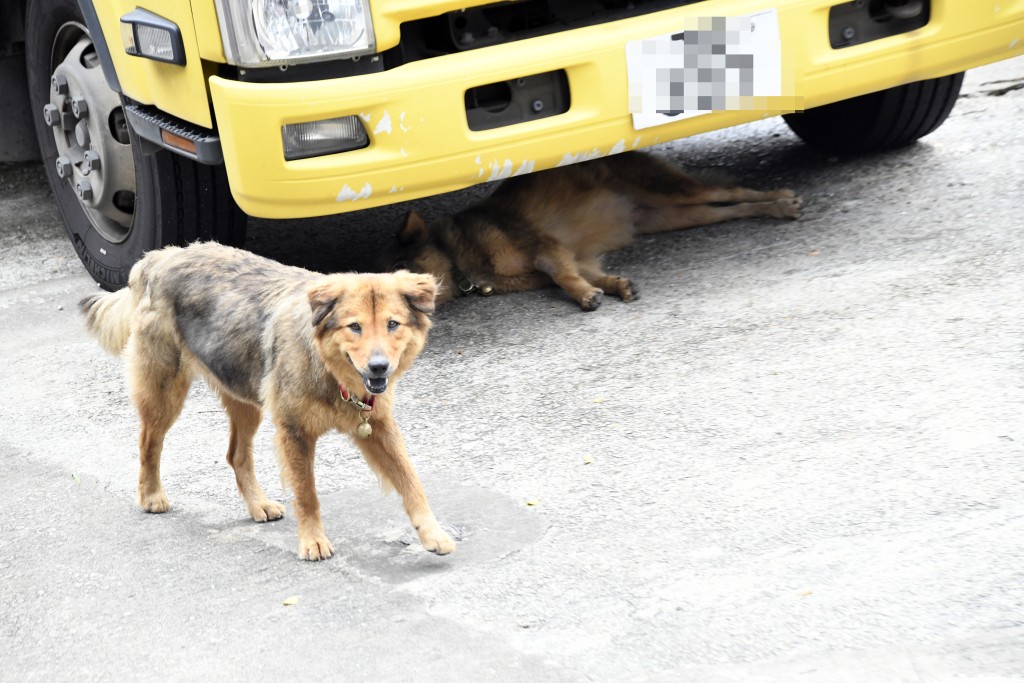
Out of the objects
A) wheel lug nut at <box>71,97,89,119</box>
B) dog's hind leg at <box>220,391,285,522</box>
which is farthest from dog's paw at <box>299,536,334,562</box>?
wheel lug nut at <box>71,97,89,119</box>

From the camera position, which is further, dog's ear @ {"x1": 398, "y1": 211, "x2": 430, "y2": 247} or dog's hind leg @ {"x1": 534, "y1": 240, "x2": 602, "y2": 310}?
dog's ear @ {"x1": 398, "y1": 211, "x2": 430, "y2": 247}

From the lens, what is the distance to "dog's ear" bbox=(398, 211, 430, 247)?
5.75 metres

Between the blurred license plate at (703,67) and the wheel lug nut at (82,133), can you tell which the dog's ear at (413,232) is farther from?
the wheel lug nut at (82,133)

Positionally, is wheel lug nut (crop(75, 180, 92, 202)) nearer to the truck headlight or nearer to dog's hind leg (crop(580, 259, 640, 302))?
the truck headlight

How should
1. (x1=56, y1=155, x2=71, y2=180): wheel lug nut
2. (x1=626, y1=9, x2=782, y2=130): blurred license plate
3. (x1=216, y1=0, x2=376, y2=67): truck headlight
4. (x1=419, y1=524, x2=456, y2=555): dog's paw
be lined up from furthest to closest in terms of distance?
(x1=56, y1=155, x2=71, y2=180): wheel lug nut → (x1=626, y1=9, x2=782, y2=130): blurred license plate → (x1=216, y1=0, x2=376, y2=67): truck headlight → (x1=419, y1=524, x2=456, y2=555): dog's paw

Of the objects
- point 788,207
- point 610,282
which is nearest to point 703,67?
point 610,282

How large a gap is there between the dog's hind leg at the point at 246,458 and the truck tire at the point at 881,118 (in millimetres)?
3420

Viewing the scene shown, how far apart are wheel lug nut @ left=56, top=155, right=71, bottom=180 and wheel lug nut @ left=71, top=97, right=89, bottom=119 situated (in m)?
0.30

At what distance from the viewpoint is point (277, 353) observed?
3795mm

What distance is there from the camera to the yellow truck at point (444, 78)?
4539 mm

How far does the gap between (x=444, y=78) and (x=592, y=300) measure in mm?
1230

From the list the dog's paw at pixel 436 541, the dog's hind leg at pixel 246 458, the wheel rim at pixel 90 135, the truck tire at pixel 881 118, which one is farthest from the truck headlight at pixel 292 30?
the truck tire at pixel 881 118

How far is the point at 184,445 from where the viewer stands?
15.4 feet

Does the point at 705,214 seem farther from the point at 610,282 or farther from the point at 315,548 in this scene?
the point at 315,548
